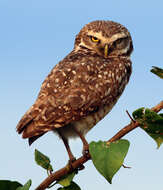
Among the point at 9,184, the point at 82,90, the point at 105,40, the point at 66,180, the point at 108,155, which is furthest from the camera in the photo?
the point at 105,40

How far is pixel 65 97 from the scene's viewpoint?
3861 millimetres

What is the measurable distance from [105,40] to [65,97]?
164cm

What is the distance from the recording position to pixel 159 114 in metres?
2.62

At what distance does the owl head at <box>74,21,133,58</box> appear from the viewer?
17.1ft

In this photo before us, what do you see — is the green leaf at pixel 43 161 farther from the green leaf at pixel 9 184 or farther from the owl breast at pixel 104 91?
the owl breast at pixel 104 91

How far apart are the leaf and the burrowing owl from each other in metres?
1.21

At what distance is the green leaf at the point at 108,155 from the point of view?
2340 mm

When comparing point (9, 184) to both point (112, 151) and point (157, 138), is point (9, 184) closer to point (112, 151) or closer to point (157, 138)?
point (112, 151)

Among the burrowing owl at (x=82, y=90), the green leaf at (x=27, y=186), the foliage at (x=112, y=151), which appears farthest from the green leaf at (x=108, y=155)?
the burrowing owl at (x=82, y=90)

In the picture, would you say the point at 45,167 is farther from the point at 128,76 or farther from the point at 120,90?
the point at 128,76

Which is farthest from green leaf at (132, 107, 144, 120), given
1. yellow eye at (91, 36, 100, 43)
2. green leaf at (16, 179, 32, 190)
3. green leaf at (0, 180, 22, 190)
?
yellow eye at (91, 36, 100, 43)

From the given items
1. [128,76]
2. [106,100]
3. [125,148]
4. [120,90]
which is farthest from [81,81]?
[125,148]

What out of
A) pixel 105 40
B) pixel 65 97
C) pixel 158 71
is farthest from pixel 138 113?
pixel 105 40

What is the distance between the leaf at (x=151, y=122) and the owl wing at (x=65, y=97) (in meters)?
1.20
